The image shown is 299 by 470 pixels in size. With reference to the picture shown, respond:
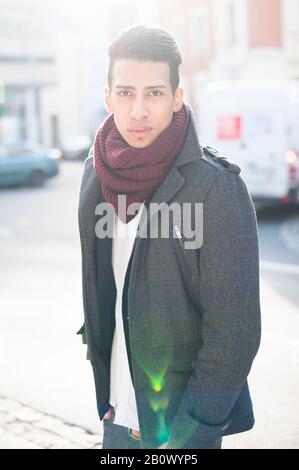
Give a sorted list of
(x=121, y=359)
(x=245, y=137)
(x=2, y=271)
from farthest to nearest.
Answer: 1. (x=245, y=137)
2. (x=2, y=271)
3. (x=121, y=359)

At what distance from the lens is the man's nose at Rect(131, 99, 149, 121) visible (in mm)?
1961

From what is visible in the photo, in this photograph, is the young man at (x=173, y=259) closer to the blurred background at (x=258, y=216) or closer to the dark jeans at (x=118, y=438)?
the dark jeans at (x=118, y=438)

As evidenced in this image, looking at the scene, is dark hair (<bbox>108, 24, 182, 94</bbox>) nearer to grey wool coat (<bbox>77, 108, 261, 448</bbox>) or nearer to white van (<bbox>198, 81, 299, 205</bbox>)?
grey wool coat (<bbox>77, 108, 261, 448</bbox>)

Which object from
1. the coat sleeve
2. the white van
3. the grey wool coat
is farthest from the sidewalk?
the white van

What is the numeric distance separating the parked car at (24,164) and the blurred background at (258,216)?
32 mm

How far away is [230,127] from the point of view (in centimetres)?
1257

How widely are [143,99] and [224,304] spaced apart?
0.61m

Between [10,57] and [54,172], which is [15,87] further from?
[54,172]

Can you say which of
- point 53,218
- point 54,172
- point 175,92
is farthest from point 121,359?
point 54,172

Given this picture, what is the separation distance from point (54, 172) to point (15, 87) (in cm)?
1761

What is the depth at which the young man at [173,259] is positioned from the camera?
6.20 ft

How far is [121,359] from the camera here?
2.16m

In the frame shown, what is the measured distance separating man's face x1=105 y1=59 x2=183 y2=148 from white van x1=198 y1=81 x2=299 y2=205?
33.8ft

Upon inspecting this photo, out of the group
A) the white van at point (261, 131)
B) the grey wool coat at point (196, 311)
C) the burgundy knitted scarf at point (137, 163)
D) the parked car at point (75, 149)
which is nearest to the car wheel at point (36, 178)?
the white van at point (261, 131)
